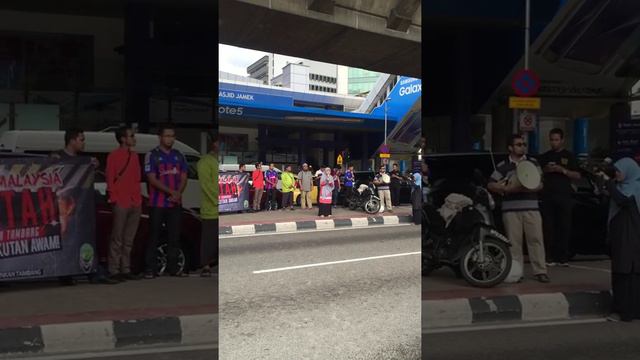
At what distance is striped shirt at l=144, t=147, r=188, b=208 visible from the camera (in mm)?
4414

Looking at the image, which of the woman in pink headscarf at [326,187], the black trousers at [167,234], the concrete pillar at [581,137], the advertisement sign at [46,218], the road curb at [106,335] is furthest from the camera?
the concrete pillar at [581,137]

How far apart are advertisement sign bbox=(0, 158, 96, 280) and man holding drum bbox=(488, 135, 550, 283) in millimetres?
3465

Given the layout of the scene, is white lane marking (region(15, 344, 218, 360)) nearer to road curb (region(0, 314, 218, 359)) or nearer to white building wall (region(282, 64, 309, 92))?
road curb (region(0, 314, 218, 359))

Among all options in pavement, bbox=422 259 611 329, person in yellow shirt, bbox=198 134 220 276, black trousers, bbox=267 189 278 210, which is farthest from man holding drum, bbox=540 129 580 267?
black trousers, bbox=267 189 278 210

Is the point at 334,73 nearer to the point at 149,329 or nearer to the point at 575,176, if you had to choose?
the point at 149,329

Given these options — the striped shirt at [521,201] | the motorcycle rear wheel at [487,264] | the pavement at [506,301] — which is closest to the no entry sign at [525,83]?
the striped shirt at [521,201]

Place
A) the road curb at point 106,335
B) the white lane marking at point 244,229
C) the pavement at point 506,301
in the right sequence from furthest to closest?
the pavement at point 506,301 → the road curb at point 106,335 → the white lane marking at point 244,229

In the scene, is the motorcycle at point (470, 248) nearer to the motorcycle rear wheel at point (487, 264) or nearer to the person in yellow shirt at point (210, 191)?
the motorcycle rear wheel at point (487, 264)

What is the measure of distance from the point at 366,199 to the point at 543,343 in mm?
2734

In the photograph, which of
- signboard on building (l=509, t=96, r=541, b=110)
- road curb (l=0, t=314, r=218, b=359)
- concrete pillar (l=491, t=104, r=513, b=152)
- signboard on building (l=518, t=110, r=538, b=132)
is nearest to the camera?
road curb (l=0, t=314, r=218, b=359)

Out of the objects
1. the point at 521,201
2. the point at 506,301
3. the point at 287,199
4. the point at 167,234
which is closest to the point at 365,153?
the point at 287,199

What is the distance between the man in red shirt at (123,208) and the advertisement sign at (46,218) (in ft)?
0.54

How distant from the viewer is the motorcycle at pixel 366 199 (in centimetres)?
134

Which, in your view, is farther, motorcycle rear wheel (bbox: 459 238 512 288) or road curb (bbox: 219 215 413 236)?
motorcycle rear wheel (bbox: 459 238 512 288)
